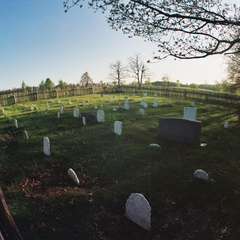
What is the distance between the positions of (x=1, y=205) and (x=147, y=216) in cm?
245

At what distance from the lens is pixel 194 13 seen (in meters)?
5.24

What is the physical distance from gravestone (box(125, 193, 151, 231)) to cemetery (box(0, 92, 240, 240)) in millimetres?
19

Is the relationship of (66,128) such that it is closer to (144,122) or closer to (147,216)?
(144,122)

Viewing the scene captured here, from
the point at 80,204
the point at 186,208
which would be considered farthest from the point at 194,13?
the point at 80,204

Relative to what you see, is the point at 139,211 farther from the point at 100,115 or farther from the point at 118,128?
the point at 100,115

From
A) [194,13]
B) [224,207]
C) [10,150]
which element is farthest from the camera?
[10,150]

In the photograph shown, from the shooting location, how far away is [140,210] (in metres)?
3.32

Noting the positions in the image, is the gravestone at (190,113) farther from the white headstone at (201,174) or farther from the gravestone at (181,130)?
the white headstone at (201,174)

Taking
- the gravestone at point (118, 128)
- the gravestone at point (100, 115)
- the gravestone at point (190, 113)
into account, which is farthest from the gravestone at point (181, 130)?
the gravestone at point (100, 115)

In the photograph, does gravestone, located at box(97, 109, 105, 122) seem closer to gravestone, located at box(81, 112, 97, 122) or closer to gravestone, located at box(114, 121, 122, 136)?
gravestone, located at box(81, 112, 97, 122)

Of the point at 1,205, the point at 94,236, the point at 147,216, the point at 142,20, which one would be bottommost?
the point at 94,236

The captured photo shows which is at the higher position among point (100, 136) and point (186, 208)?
point (100, 136)

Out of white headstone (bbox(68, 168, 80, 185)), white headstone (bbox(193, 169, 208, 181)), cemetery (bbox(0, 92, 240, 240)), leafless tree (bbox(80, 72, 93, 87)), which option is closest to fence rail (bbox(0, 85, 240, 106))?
cemetery (bbox(0, 92, 240, 240))

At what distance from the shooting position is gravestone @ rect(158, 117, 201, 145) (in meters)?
6.98
